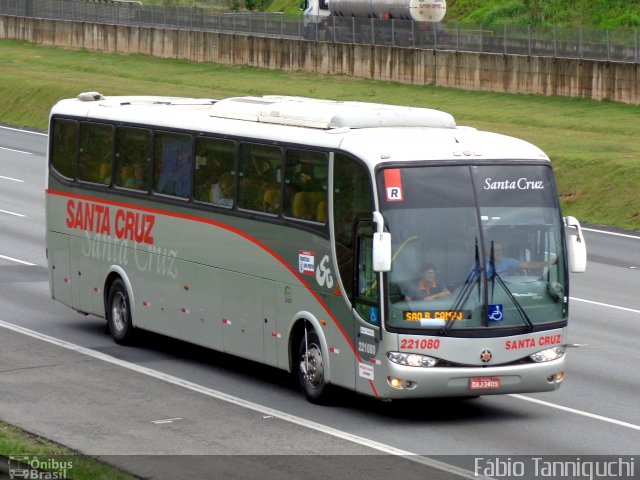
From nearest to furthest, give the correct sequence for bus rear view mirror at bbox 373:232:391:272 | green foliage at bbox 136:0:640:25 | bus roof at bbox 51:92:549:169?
bus rear view mirror at bbox 373:232:391:272 < bus roof at bbox 51:92:549:169 < green foliage at bbox 136:0:640:25

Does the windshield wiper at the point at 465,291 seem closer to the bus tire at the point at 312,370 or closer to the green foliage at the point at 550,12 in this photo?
the bus tire at the point at 312,370

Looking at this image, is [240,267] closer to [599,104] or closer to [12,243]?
[12,243]

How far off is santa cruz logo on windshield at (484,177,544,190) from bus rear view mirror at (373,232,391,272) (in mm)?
1365

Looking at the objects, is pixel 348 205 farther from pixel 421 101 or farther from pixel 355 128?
pixel 421 101

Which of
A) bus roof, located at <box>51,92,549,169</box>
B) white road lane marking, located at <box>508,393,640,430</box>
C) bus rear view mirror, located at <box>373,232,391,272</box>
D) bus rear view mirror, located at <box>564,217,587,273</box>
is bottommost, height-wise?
white road lane marking, located at <box>508,393,640,430</box>

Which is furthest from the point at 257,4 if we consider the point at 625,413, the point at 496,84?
the point at 625,413

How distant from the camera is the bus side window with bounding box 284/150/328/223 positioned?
49.6 feet

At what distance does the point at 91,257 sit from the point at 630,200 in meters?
17.7

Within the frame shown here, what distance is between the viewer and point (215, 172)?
56.0 ft

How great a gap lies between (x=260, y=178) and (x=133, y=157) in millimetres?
3082

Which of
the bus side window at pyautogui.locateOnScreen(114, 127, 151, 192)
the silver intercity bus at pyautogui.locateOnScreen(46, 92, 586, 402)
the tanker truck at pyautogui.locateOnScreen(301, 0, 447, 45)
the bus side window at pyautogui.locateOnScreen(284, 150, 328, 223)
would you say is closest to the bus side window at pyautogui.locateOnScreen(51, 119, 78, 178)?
the bus side window at pyautogui.locateOnScreen(114, 127, 151, 192)

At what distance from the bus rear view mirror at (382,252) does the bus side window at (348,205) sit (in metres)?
0.66

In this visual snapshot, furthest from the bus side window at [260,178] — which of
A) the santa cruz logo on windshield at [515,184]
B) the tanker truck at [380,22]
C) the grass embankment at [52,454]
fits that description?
the tanker truck at [380,22]

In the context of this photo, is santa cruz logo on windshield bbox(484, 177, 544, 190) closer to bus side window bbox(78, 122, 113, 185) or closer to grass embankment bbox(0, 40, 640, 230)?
bus side window bbox(78, 122, 113, 185)
